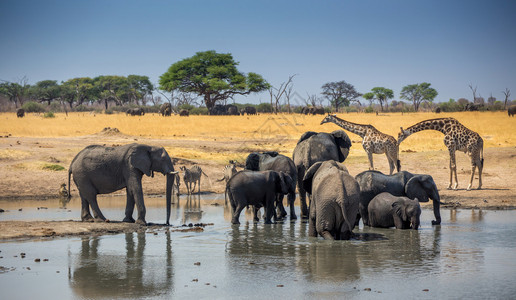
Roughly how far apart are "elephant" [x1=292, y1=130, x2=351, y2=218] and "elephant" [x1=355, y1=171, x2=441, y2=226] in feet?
3.78

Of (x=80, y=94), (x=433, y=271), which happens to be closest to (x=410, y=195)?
(x=433, y=271)

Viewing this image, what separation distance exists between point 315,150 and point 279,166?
37.5 inches

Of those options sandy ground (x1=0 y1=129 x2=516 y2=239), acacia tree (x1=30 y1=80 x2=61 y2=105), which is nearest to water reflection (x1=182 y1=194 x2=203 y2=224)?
sandy ground (x1=0 y1=129 x2=516 y2=239)

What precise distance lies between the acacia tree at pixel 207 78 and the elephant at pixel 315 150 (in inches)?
2176

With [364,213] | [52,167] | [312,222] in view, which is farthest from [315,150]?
[52,167]

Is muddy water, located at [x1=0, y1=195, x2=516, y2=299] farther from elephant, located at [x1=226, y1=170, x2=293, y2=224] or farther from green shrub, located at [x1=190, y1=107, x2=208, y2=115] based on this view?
green shrub, located at [x1=190, y1=107, x2=208, y2=115]

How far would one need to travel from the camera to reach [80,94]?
99062 millimetres

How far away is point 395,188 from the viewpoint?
596 inches

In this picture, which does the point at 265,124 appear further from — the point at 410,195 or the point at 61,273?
the point at 61,273

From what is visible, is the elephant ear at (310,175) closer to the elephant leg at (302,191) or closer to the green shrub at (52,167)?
the elephant leg at (302,191)

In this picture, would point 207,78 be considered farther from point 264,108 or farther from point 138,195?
point 138,195

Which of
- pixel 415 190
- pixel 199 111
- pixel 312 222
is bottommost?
pixel 312 222

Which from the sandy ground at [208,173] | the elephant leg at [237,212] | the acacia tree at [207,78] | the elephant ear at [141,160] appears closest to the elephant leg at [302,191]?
the elephant leg at [237,212]

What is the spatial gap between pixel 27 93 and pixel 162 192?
82.9 meters
